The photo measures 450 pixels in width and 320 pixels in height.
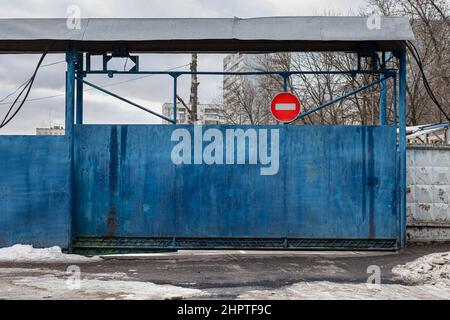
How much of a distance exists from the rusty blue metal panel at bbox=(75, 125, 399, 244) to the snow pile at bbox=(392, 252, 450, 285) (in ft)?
4.40

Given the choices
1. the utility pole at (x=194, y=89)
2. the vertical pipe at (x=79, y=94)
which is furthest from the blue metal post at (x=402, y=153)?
the utility pole at (x=194, y=89)

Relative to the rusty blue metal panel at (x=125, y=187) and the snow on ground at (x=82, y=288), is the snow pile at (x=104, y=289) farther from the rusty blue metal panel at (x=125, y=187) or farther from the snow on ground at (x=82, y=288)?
the rusty blue metal panel at (x=125, y=187)

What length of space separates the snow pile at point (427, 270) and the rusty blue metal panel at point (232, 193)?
52.7 inches

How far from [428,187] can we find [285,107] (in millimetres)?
3441

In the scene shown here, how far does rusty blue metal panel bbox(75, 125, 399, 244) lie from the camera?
10273mm

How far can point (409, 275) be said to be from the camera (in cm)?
838

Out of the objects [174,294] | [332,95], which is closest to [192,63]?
[332,95]

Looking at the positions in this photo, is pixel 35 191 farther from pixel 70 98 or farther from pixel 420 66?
pixel 420 66

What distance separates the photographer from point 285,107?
453 inches

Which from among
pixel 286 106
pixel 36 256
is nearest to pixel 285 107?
pixel 286 106

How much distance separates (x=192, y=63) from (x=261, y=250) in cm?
1603

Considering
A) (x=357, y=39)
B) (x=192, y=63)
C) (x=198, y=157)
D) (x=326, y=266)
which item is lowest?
(x=326, y=266)
